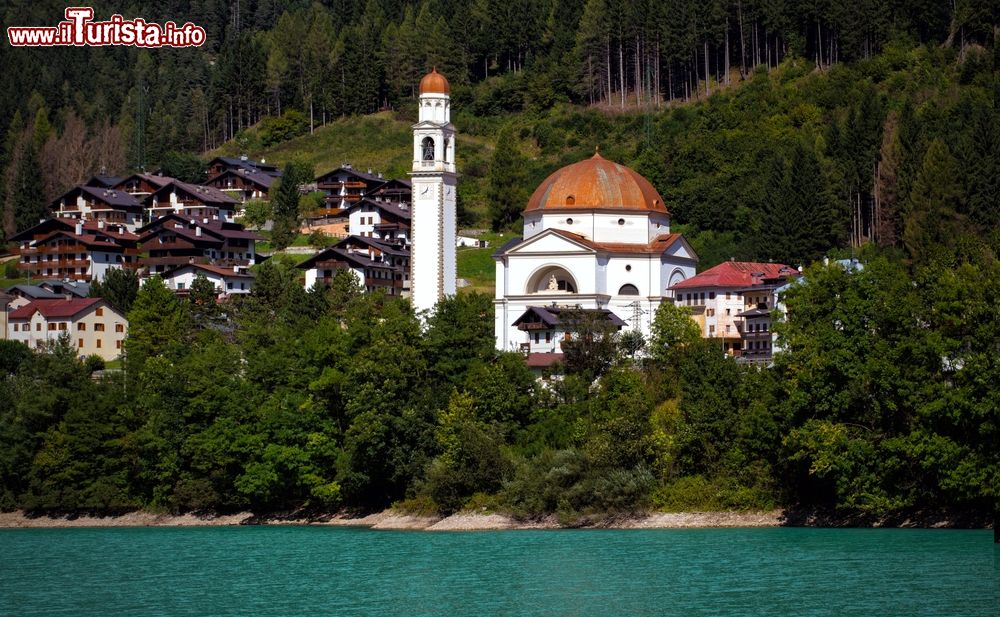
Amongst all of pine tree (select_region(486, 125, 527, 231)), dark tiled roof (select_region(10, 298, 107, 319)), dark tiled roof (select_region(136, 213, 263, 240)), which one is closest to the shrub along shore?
dark tiled roof (select_region(10, 298, 107, 319))

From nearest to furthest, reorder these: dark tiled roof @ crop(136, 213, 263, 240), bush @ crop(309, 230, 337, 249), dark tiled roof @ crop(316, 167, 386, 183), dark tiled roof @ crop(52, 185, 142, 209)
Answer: dark tiled roof @ crop(136, 213, 263, 240)
bush @ crop(309, 230, 337, 249)
dark tiled roof @ crop(52, 185, 142, 209)
dark tiled roof @ crop(316, 167, 386, 183)

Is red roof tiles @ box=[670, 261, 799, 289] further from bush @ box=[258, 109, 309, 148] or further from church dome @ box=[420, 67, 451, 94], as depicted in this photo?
bush @ box=[258, 109, 309, 148]

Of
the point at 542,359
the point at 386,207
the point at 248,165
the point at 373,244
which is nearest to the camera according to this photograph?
the point at 542,359

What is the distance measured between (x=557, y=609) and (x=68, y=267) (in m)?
86.1

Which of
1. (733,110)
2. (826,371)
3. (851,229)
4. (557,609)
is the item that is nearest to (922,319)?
(826,371)

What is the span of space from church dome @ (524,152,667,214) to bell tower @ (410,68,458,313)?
4.67 meters

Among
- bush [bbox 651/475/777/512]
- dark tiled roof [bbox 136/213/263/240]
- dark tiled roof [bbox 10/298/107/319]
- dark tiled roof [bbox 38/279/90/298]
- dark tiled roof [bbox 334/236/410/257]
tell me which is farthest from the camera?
dark tiled roof [bbox 136/213/263/240]

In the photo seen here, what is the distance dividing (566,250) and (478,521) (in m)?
27.0

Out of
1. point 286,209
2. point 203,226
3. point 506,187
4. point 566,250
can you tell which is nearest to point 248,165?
point 286,209

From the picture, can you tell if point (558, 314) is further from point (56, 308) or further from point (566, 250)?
point (56, 308)

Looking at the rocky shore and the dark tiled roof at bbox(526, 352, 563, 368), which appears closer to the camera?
the rocky shore

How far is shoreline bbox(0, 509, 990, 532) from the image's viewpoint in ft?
180

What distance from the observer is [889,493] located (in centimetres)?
5309

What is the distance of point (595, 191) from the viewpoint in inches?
3415
